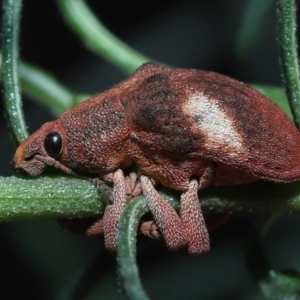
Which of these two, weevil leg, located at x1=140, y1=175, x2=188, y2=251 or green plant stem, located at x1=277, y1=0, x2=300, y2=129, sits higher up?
green plant stem, located at x1=277, y1=0, x2=300, y2=129

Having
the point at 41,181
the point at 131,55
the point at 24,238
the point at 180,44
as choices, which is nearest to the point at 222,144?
the point at 41,181

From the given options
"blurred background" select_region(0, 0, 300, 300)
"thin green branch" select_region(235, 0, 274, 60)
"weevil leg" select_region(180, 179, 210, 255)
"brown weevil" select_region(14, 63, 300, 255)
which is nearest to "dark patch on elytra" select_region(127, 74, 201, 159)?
"brown weevil" select_region(14, 63, 300, 255)

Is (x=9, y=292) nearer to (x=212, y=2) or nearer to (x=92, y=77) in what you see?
(x=92, y=77)

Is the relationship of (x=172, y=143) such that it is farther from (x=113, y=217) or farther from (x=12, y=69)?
(x=12, y=69)

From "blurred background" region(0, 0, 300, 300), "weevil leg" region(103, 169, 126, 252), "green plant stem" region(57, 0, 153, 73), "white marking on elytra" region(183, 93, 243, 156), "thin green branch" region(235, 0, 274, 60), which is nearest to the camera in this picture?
"white marking on elytra" region(183, 93, 243, 156)

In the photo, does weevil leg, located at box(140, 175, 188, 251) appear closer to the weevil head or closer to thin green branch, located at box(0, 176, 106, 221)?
thin green branch, located at box(0, 176, 106, 221)

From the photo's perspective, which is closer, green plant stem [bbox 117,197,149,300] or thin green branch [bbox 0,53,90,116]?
green plant stem [bbox 117,197,149,300]

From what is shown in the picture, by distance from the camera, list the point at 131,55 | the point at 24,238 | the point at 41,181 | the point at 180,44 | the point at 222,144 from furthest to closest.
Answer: the point at 180,44 < the point at 24,238 < the point at 131,55 < the point at 41,181 < the point at 222,144
